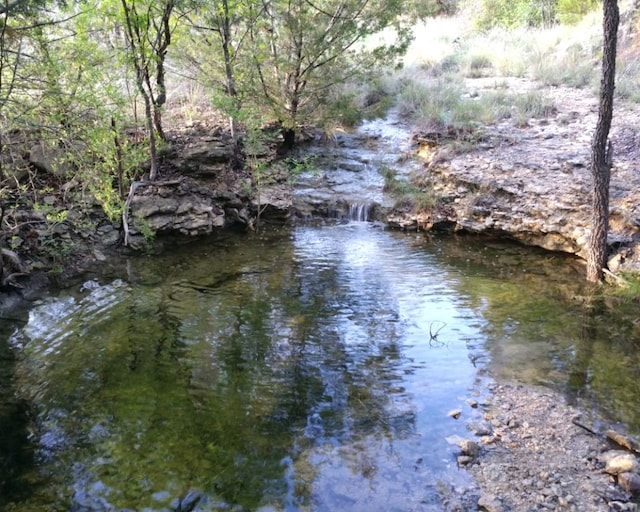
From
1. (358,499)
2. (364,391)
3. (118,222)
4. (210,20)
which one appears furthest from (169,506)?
(210,20)

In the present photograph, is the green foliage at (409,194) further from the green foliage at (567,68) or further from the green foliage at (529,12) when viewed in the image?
the green foliage at (529,12)

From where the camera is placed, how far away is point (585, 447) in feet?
11.2

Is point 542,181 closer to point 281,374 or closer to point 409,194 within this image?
point 409,194

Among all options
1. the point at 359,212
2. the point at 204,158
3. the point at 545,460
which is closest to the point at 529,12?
the point at 359,212

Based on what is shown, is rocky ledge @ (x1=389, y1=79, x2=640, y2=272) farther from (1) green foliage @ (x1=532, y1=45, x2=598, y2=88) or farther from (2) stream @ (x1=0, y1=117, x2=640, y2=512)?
(1) green foliage @ (x1=532, y1=45, x2=598, y2=88)

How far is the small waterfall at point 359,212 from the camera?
9.64m

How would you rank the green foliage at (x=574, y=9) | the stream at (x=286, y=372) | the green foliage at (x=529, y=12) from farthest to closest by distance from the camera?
the green foliage at (x=529, y=12) → the green foliage at (x=574, y=9) → the stream at (x=286, y=372)

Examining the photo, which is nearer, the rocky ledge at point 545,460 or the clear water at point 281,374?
the rocky ledge at point 545,460

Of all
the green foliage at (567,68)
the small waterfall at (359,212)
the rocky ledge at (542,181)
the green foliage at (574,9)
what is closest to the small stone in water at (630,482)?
the rocky ledge at (542,181)

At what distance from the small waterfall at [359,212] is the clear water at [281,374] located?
2264 mm

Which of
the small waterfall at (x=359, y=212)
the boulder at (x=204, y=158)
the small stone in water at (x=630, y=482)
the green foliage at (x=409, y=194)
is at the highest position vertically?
the boulder at (x=204, y=158)

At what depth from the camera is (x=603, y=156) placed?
6.05 metres

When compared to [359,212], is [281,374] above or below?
below

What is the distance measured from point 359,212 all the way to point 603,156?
4.63 m
